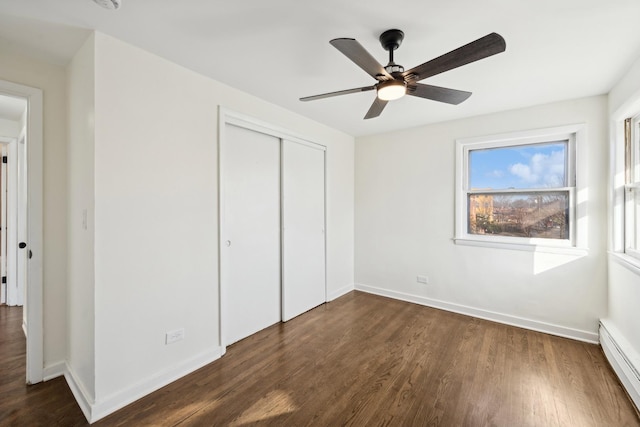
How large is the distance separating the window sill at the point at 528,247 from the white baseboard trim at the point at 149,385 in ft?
9.60

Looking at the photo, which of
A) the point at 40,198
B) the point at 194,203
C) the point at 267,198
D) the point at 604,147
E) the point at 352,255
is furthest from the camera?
the point at 352,255

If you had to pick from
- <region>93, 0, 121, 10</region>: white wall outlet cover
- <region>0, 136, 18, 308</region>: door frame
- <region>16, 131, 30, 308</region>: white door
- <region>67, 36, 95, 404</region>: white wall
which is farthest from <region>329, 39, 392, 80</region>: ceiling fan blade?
<region>0, 136, 18, 308</region>: door frame

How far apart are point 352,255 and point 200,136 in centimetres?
285

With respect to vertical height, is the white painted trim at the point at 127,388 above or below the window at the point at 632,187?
below

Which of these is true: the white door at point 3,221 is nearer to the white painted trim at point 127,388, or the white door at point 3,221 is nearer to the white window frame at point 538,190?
the white painted trim at point 127,388

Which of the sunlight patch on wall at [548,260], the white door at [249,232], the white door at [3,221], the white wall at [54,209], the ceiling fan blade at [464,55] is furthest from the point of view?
the white door at [3,221]

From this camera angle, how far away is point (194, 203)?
7.43 ft

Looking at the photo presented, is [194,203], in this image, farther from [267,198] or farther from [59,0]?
[59,0]

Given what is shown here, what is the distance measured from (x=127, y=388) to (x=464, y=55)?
286 centimetres

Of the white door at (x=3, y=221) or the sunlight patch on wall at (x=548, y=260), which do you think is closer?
the sunlight patch on wall at (x=548, y=260)

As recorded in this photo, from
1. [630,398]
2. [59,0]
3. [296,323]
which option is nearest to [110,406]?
[296,323]

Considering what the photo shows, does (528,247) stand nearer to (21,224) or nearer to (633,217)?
(633,217)

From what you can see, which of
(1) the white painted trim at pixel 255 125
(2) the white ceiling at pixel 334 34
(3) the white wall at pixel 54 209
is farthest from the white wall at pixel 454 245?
(3) the white wall at pixel 54 209

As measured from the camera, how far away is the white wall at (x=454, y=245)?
2.72 meters
